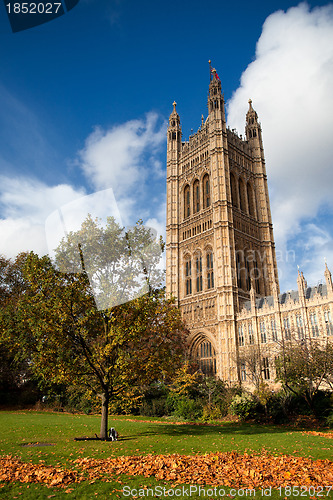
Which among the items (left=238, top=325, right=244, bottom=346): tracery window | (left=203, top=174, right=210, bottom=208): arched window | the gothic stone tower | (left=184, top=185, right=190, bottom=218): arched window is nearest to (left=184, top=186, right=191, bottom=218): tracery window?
(left=184, top=185, right=190, bottom=218): arched window

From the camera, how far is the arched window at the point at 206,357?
45.3m

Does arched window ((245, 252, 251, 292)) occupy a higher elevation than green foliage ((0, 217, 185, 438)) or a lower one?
higher

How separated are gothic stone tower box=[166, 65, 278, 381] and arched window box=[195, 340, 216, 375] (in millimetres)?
127

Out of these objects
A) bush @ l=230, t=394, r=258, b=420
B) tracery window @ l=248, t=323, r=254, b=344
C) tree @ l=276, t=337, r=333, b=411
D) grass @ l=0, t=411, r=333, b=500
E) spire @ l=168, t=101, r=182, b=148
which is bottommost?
grass @ l=0, t=411, r=333, b=500

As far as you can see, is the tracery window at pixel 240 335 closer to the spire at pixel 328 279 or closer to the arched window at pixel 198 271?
the arched window at pixel 198 271

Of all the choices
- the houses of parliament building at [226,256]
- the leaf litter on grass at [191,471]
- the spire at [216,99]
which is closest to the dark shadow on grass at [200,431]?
the leaf litter on grass at [191,471]

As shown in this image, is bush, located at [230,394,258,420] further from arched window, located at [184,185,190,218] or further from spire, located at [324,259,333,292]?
arched window, located at [184,185,190,218]

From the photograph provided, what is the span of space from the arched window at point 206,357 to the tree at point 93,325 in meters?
32.0

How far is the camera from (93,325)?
1464 centimetres

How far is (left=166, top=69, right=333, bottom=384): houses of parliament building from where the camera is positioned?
128ft

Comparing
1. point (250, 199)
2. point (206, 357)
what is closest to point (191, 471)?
point (206, 357)

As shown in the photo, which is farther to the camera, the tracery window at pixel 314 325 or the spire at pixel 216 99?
the spire at pixel 216 99

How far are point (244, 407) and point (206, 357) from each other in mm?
22884

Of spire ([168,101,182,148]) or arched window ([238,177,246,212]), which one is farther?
spire ([168,101,182,148])
